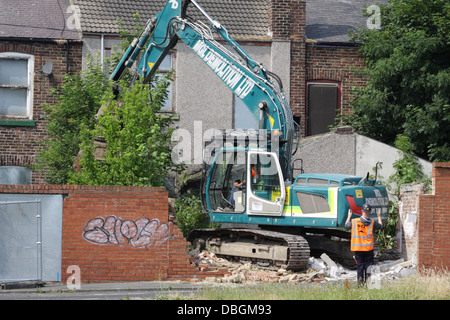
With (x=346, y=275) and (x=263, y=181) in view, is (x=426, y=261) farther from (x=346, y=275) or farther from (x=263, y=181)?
(x=263, y=181)

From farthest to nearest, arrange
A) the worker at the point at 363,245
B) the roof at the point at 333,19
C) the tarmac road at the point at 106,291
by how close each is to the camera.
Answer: the roof at the point at 333,19
the worker at the point at 363,245
the tarmac road at the point at 106,291

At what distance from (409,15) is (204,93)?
274 inches

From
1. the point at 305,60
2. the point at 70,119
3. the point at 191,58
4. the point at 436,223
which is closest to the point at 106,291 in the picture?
the point at 436,223

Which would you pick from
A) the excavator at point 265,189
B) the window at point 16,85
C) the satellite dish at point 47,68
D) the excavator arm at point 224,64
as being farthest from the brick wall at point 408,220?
the window at point 16,85

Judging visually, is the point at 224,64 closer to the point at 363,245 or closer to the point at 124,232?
the point at 124,232

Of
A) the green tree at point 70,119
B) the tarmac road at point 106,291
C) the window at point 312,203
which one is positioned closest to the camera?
the tarmac road at point 106,291

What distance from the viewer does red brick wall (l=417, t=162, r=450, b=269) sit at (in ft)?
55.0

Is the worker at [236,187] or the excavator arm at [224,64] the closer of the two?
the excavator arm at [224,64]

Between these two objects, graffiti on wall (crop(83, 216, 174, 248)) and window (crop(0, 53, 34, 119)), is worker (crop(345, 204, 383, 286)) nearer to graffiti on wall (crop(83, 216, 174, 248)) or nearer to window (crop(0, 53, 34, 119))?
graffiti on wall (crop(83, 216, 174, 248))

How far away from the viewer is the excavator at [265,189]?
16469 millimetres

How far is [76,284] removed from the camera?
49.8ft

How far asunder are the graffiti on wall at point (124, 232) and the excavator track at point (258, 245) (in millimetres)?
2527

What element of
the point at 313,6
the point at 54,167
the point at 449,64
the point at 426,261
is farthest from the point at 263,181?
the point at 313,6

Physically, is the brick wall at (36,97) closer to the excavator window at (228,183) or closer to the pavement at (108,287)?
the excavator window at (228,183)
